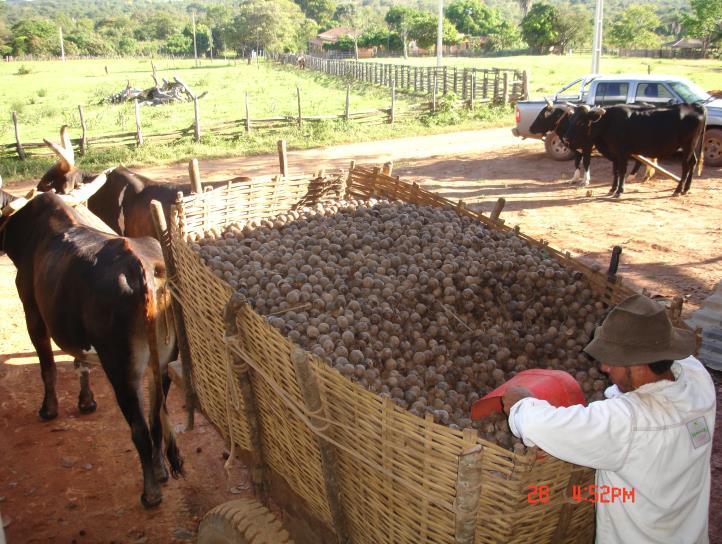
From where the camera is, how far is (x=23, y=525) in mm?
3969

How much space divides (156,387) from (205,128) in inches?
590

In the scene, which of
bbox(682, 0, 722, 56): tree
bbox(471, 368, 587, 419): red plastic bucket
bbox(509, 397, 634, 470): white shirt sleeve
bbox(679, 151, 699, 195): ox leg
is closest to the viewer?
bbox(509, 397, 634, 470): white shirt sleeve

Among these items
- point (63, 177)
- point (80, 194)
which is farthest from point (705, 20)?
point (80, 194)

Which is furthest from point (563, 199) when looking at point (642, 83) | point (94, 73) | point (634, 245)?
point (94, 73)

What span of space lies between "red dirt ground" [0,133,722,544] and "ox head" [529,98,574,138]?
2.08 metres

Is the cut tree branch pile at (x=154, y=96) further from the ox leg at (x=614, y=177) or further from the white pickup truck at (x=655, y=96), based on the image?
the ox leg at (x=614, y=177)

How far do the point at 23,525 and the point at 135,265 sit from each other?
1.83 meters

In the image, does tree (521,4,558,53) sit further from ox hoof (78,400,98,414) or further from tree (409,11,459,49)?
ox hoof (78,400,98,414)

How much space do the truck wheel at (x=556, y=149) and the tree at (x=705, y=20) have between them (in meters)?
35.1

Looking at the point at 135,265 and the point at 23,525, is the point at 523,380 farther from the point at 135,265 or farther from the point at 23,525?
the point at 23,525

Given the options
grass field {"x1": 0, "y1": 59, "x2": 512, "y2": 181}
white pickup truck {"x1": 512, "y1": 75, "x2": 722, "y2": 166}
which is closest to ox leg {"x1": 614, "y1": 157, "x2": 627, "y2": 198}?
white pickup truck {"x1": 512, "y1": 75, "x2": 722, "y2": 166}

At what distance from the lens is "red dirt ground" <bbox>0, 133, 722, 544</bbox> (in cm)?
404

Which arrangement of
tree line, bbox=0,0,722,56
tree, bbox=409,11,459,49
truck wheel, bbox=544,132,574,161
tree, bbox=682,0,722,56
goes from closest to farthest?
1. truck wheel, bbox=544,132,574,161
2. tree, bbox=682,0,722,56
3. tree line, bbox=0,0,722,56
4. tree, bbox=409,11,459,49
